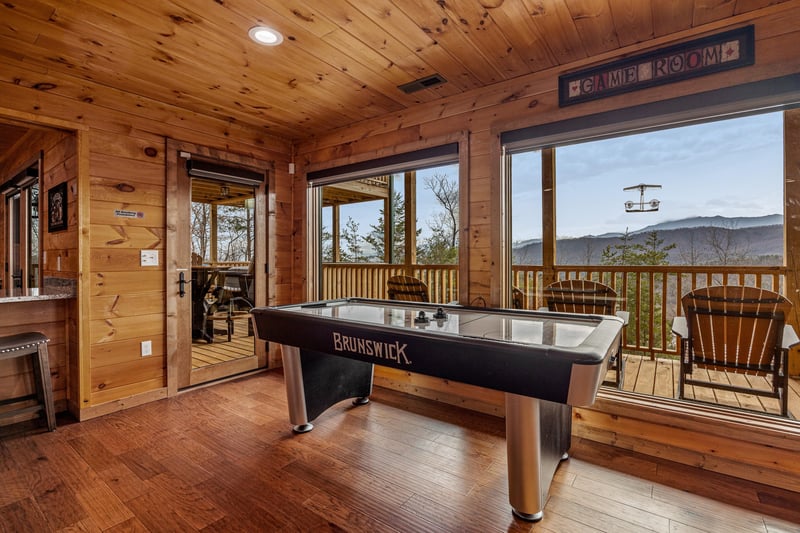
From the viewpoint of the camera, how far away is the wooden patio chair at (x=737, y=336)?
100 inches

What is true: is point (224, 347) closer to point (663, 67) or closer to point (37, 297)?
point (37, 297)

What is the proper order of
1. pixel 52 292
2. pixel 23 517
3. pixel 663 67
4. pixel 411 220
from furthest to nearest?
pixel 411 220
pixel 52 292
pixel 663 67
pixel 23 517

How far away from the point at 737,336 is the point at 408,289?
268cm

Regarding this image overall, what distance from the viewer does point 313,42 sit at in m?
2.39

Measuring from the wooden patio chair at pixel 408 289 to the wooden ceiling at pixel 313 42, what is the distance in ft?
5.89

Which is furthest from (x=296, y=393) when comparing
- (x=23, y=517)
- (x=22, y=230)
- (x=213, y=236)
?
(x=22, y=230)

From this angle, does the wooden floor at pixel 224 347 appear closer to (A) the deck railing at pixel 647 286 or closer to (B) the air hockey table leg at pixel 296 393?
(B) the air hockey table leg at pixel 296 393

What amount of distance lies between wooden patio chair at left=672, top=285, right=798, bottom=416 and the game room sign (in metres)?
1.46

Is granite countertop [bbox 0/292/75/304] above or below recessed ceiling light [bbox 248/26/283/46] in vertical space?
below

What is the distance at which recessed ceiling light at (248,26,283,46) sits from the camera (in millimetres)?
2240

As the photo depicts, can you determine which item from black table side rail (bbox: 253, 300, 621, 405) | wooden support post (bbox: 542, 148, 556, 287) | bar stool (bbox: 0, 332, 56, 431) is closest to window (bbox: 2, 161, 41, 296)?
bar stool (bbox: 0, 332, 56, 431)

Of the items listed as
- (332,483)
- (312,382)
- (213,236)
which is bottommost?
(332,483)

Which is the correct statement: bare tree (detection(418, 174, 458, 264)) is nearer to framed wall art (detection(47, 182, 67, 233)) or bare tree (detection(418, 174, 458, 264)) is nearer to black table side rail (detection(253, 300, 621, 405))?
black table side rail (detection(253, 300, 621, 405))

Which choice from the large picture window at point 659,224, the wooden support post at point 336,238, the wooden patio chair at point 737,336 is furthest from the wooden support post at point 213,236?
the wooden patio chair at point 737,336
